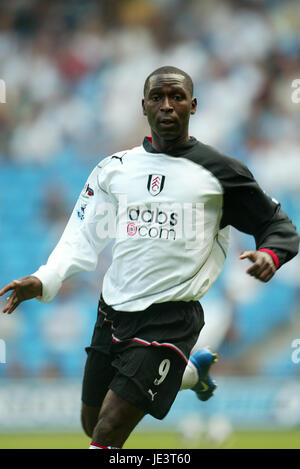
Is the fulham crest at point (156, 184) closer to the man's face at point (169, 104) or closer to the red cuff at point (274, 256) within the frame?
the man's face at point (169, 104)

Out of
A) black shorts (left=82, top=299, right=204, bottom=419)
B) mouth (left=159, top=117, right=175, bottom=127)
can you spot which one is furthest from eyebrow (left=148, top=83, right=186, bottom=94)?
black shorts (left=82, top=299, right=204, bottom=419)

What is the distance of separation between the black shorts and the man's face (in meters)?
0.97

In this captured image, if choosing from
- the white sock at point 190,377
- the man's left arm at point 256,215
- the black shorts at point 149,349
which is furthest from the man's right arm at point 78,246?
the white sock at point 190,377

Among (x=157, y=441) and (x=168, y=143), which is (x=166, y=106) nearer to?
(x=168, y=143)

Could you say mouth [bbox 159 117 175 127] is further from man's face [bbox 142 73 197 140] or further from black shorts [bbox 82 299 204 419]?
black shorts [bbox 82 299 204 419]

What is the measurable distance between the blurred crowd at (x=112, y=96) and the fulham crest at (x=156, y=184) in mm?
5088

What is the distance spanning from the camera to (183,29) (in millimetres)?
10289

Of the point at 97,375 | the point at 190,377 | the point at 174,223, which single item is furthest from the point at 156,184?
the point at 190,377

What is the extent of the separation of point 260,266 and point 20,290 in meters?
1.28

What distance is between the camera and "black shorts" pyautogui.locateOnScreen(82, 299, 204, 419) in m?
3.73

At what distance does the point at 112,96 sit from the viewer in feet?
32.6

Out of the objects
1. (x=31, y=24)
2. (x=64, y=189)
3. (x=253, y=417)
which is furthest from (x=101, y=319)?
(x=31, y=24)

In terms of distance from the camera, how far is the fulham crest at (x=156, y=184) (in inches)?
158

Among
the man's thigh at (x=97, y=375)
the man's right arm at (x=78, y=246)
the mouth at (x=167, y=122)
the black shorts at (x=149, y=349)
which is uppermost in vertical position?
the mouth at (x=167, y=122)
